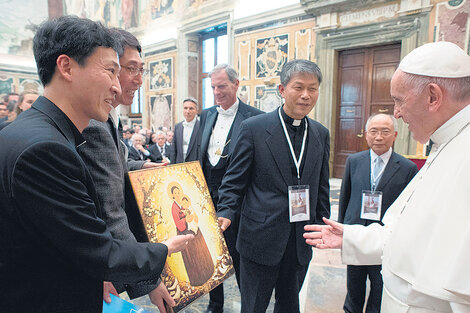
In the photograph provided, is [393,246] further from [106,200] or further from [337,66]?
[337,66]

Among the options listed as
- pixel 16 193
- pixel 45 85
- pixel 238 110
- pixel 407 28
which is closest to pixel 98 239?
pixel 16 193

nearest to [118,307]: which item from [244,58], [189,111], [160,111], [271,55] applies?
[189,111]

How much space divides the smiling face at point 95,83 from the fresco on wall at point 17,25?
76.4 feet

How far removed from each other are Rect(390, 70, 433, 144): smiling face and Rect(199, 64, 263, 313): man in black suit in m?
1.76

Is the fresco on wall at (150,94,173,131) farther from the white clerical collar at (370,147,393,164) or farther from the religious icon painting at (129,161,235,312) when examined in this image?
the religious icon painting at (129,161,235,312)

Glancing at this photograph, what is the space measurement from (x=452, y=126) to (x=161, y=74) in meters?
13.1

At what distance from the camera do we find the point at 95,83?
1062 mm

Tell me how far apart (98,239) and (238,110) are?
7.91 ft

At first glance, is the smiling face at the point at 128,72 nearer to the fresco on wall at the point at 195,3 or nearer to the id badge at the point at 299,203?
the id badge at the point at 299,203

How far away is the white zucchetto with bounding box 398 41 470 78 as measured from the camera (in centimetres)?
125

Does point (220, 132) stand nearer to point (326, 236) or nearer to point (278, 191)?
point (278, 191)

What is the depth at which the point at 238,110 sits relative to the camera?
3197mm

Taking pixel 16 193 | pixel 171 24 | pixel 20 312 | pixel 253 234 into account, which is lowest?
pixel 253 234

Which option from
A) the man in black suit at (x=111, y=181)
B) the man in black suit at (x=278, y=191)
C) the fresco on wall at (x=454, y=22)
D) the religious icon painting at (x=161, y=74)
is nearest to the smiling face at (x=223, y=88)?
the man in black suit at (x=278, y=191)
